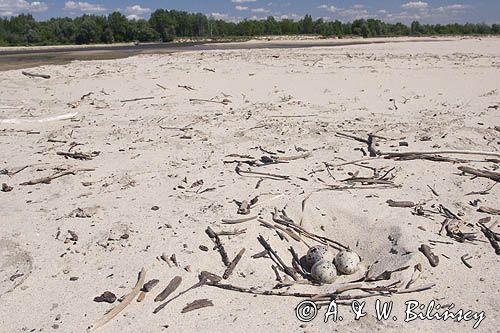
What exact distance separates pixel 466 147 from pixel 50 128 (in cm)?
788

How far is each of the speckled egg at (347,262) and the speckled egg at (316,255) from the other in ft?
0.30

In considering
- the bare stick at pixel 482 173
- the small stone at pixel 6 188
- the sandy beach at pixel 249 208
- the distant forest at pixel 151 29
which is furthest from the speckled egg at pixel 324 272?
the distant forest at pixel 151 29

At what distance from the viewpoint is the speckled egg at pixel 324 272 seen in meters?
3.77

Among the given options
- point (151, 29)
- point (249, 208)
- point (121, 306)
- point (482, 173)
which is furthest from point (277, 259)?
point (151, 29)

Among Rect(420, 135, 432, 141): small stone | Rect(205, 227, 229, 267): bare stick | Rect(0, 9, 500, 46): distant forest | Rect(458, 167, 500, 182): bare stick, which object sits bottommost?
Rect(205, 227, 229, 267): bare stick

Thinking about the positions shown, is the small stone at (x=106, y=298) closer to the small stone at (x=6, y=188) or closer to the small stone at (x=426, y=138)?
the small stone at (x=6, y=188)

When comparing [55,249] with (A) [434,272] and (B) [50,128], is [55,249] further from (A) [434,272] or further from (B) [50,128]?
(B) [50,128]

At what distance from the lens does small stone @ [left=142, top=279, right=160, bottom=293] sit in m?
3.69

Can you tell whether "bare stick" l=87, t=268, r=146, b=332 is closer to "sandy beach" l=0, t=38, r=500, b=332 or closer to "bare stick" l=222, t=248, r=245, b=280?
"sandy beach" l=0, t=38, r=500, b=332

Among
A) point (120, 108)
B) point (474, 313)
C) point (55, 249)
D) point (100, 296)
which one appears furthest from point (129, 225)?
point (120, 108)

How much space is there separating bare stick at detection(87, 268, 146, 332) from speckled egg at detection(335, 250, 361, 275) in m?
1.76

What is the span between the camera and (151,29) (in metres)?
61.8

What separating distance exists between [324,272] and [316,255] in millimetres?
232

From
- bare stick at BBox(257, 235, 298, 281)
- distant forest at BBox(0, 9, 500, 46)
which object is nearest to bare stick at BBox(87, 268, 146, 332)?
bare stick at BBox(257, 235, 298, 281)
